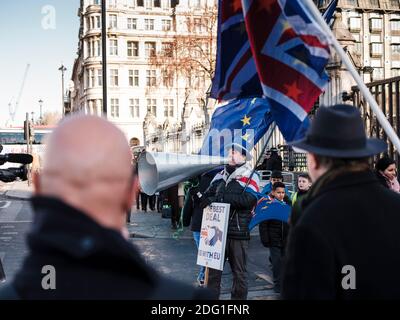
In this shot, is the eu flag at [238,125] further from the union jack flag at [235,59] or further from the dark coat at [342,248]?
the dark coat at [342,248]

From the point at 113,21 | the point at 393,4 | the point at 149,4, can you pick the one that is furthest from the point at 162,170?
the point at 149,4

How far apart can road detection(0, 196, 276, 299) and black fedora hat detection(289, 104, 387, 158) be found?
17.2 ft

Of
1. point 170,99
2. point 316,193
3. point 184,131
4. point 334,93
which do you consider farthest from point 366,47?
point 316,193

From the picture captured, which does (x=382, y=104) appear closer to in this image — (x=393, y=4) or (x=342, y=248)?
(x=342, y=248)

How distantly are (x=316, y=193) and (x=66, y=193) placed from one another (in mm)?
1534

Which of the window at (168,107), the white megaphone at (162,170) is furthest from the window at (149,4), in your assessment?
the white megaphone at (162,170)

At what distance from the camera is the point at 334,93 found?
36.6ft

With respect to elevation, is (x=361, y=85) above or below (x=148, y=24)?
below

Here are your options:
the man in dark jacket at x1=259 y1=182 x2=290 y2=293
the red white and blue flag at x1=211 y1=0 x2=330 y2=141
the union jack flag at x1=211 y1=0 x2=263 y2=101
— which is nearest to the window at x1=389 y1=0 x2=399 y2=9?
the man in dark jacket at x1=259 y1=182 x2=290 y2=293

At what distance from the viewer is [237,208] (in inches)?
282

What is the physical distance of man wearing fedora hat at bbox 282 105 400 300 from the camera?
2547 mm

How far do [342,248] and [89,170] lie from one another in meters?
1.43

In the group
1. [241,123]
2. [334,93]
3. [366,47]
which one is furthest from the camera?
[366,47]
